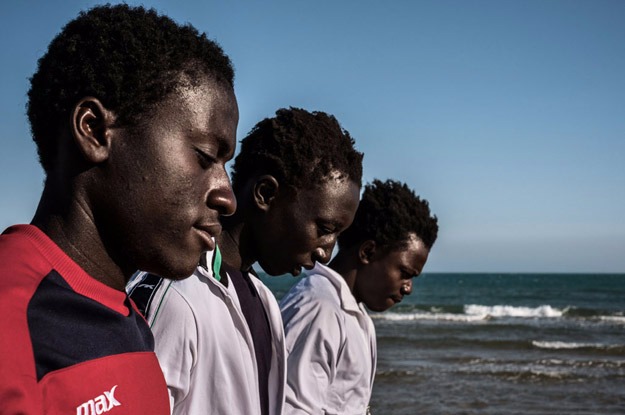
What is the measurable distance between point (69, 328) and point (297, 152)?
2.08 metres

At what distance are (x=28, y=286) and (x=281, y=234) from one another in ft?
6.02

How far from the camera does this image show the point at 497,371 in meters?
14.1

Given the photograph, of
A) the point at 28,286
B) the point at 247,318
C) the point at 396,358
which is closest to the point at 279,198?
the point at 247,318

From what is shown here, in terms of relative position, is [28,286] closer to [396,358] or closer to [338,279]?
[338,279]

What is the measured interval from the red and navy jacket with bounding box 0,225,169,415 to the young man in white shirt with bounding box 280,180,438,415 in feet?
6.21

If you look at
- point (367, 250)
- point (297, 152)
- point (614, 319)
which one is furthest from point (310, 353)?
point (614, 319)

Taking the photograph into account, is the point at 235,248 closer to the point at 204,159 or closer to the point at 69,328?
the point at 204,159

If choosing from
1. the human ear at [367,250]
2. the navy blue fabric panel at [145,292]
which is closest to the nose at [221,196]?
the navy blue fabric panel at [145,292]

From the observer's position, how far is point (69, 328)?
4.08ft

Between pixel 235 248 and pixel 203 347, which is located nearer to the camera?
pixel 203 347

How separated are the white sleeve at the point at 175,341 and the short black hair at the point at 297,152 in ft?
4.09

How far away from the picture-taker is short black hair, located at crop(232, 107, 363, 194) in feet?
10.5

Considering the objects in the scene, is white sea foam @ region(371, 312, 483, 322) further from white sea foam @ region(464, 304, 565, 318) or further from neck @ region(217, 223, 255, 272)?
neck @ region(217, 223, 255, 272)

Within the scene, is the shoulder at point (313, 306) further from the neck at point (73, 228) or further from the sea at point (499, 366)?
the sea at point (499, 366)
